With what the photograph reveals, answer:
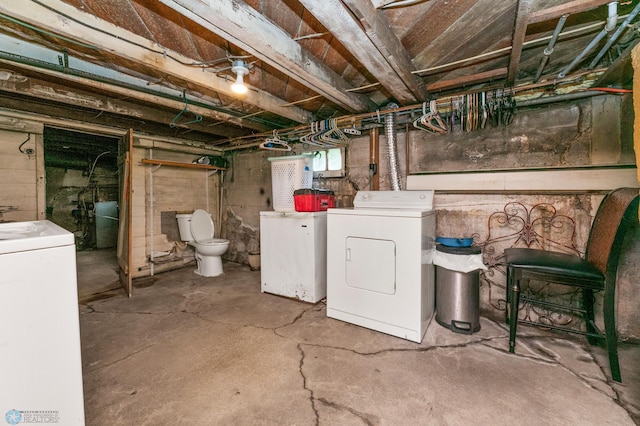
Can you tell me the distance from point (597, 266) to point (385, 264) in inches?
54.5

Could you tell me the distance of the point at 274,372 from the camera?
5.71 ft

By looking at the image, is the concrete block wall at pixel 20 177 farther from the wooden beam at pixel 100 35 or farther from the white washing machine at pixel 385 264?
the white washing machine at pixel 385 264

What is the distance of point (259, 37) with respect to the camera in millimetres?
1533

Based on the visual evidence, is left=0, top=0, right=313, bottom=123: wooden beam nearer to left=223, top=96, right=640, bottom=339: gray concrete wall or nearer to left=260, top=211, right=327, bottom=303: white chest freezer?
left=260, top=211, right=327, bottom=303: white chest freezer

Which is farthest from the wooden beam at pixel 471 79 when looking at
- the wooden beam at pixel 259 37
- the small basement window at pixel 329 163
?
the small basement window at pixel 329 163

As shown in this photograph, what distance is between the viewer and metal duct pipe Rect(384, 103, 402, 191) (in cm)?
270

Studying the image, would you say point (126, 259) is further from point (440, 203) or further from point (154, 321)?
point (440, 203)

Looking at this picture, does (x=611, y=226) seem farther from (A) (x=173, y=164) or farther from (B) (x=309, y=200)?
(A) (x=173, y=164)

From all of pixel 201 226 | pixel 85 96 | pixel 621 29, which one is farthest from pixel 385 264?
pixel 85 96

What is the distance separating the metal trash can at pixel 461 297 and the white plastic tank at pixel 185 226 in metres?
3.49

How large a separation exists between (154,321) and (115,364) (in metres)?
0.64
